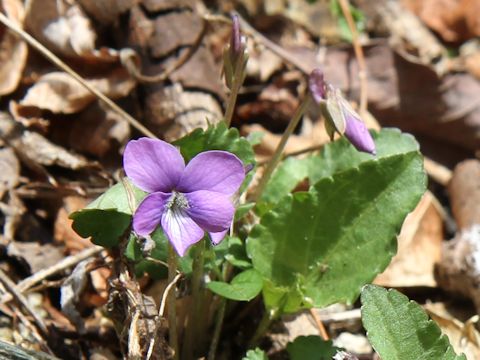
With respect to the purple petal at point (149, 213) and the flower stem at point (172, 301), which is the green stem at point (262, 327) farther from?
the purple petal at point (149, 213)

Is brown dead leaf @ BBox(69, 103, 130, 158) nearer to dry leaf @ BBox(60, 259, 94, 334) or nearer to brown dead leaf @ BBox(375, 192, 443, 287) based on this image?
dry leaf @ BBox(60, 259, 94, 334)

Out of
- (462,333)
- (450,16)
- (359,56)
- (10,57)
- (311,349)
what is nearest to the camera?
(311,349)

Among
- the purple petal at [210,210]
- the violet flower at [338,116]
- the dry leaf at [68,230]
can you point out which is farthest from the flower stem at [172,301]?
the dry leaf at [68,230]

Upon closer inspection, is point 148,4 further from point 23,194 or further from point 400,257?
point 400,257

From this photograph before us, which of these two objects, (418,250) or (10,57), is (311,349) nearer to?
(418,250)

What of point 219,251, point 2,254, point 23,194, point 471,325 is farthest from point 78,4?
point 471,325

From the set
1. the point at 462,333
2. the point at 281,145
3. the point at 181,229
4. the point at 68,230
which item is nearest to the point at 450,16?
the point at 462,333

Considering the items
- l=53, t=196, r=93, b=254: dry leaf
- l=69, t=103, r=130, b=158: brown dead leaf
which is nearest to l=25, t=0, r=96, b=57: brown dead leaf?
l=69, t=103, r=130, b=158: brown dead leaf
